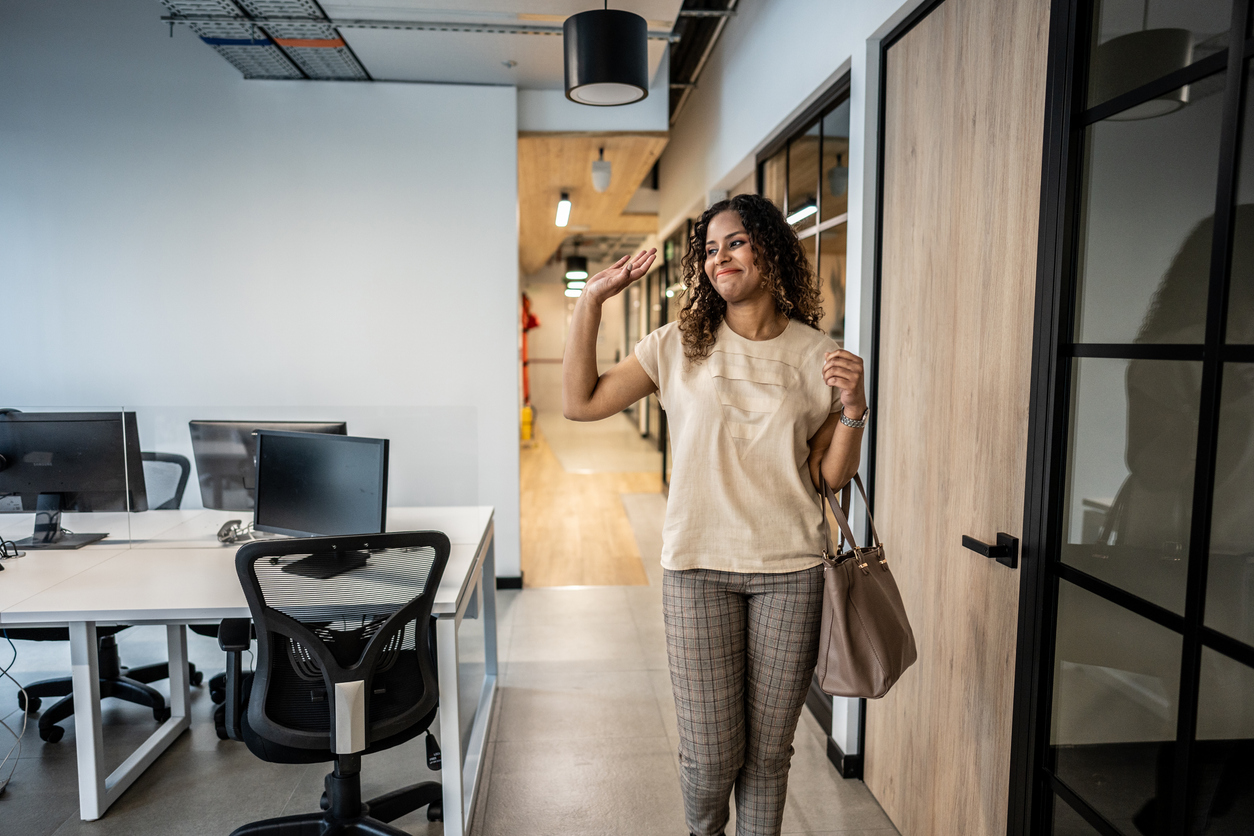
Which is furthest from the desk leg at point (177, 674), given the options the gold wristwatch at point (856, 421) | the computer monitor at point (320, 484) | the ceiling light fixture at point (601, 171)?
the ceiling light fixture at point (601, 171)

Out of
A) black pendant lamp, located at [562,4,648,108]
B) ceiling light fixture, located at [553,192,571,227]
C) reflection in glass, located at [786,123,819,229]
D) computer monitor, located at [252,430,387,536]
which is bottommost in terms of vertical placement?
computer monitor, located at [252,430,387,536]

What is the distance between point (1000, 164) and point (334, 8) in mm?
2994

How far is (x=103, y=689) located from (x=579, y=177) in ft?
14.7

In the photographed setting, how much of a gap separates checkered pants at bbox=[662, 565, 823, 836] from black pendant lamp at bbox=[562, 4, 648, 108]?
1.85m

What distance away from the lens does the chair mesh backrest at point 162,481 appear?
10.3ft

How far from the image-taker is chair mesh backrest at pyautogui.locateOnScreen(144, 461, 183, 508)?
10.3 feet

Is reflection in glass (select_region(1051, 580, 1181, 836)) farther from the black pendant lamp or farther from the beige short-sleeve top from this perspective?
the black pendant lamp

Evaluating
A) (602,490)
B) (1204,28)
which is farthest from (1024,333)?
(602,490)

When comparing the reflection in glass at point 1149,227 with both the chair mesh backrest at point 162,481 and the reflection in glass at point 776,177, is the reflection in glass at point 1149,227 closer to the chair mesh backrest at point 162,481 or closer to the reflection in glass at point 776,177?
the reflection in glass at point 776,177

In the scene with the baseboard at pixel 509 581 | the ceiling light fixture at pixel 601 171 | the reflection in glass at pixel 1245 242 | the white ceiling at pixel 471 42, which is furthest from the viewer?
the ceiling light fixture at pixel 601 171

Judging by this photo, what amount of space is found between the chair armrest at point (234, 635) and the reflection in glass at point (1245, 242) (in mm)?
2263

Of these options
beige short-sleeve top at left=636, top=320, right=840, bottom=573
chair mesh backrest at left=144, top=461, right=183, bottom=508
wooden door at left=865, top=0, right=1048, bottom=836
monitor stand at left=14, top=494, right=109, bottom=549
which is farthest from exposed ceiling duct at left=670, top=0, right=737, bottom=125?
monitor stand at left=14, top=494, right=109, bottom=549

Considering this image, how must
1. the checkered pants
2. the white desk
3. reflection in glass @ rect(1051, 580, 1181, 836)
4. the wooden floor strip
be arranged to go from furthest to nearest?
the wooden floor strip
the white desk
the checkered pants
reflection in glass @ rect(1051, 580, 1181, 836)

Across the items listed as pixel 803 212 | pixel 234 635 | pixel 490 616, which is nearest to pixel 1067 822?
pixel 234 635
